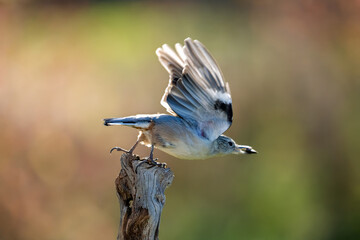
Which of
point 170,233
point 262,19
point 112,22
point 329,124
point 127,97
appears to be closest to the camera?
point 170,233

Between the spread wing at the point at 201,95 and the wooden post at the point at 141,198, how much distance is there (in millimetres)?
730

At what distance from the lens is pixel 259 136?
25.1 feet

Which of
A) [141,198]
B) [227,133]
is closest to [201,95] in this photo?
[141,198]

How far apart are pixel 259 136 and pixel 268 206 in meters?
0.98

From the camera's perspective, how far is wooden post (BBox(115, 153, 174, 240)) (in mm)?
3354

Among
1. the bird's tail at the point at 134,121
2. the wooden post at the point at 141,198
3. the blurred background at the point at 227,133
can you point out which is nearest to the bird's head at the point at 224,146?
the bird's tail at the point at 134,121

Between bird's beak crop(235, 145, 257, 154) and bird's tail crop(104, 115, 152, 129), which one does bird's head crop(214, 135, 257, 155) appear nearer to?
bird's beak crop(235, 145, 257, 154)

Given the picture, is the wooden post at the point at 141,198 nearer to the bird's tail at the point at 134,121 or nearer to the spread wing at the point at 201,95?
the bird's tail at the point at 134,121

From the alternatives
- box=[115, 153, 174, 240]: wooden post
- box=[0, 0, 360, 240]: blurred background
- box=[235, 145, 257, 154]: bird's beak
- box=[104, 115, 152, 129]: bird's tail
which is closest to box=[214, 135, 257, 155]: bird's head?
box=[235, 145, 257, 154]: bird's beak

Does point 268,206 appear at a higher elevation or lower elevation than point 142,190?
lower

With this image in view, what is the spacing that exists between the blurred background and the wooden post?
2.97m

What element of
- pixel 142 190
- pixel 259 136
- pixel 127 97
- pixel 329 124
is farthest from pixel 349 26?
pixel 142 190

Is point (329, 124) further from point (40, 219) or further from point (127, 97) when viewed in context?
point (40, 219)

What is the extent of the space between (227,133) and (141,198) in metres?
3.67
